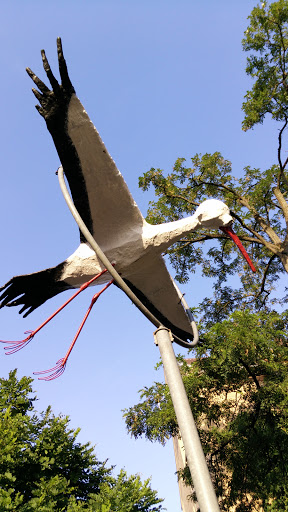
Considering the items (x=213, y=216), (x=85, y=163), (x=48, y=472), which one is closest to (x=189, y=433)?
(x=213, y=216)

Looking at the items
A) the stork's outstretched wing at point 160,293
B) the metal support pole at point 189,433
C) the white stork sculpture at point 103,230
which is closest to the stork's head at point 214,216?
the white stork sculpture at point 103,230

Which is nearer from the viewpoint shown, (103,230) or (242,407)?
(103,230)

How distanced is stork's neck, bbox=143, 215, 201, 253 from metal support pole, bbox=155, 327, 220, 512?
1436mm

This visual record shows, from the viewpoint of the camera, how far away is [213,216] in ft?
18.1

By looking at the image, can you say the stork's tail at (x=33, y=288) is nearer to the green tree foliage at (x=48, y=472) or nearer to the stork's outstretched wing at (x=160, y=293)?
the stork's outstretched wing at (x=160, y=293)

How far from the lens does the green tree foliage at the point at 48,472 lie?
6.26 metres

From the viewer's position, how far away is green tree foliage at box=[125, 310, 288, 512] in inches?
286

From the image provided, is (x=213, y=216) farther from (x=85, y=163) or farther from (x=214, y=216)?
(x=85, y=163)

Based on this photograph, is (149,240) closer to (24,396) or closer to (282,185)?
(24,396)

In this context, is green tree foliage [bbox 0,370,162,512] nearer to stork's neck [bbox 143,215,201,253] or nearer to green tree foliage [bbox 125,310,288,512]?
green tree foliage [bbox 125,310,288,512]

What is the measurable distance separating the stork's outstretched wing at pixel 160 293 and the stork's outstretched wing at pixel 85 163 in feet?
2.11

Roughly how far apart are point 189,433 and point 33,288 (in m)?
2.94

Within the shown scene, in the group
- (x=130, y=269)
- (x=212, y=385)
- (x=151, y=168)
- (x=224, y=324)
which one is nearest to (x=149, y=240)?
(x=130, y=269)

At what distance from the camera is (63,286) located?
564 centimetres
